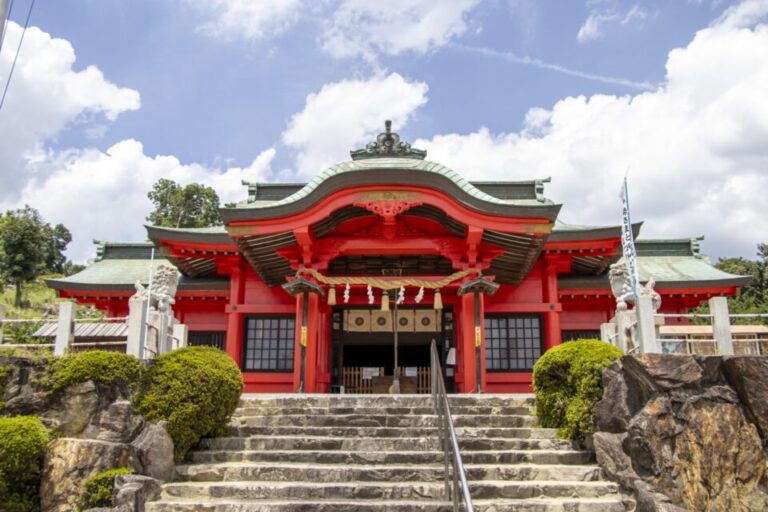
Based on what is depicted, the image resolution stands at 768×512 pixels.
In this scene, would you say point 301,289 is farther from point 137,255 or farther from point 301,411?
point 137,255

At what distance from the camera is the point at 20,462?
25.4 feet

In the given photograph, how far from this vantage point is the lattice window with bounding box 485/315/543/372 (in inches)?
609

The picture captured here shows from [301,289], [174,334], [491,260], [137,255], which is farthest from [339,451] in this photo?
[137,255]

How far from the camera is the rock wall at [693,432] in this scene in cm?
778

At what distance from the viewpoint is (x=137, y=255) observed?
63.9ft

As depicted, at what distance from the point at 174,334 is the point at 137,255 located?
8.74m

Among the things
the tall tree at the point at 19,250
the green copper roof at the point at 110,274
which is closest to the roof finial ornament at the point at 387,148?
the green copper roof at the point at 110,274

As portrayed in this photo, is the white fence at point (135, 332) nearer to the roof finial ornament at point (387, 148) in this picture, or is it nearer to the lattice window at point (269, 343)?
the lattice window at point (269, 343)

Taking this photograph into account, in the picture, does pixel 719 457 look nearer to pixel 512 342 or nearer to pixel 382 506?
pixel 382 506

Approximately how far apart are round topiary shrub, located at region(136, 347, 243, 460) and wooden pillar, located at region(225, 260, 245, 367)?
629cm

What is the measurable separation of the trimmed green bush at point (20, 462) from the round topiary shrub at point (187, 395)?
1258mm

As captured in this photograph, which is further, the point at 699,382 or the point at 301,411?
the point at 301,411

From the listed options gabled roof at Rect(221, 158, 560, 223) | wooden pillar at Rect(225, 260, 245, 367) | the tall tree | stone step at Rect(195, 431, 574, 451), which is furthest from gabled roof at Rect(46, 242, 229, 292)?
the tall tree

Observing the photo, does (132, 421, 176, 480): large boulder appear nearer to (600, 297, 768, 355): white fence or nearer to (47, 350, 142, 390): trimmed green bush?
(47, 350, 142, 390): trimmed green bush
